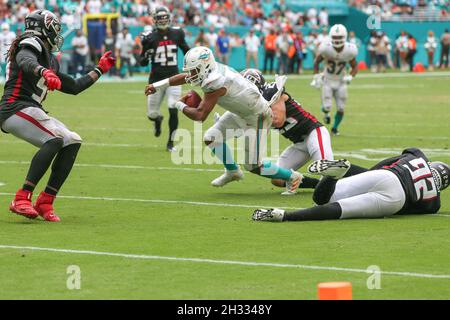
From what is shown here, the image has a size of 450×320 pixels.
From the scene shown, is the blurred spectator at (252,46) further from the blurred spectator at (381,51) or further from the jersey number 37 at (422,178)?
the jersey number 37 at (422,178)

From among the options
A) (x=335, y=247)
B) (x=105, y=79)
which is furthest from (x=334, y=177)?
(x=105, y=79)

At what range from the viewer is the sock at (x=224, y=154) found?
451 inches

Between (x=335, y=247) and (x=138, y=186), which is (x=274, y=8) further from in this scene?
(x=335, y=247)

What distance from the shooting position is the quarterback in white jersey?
10562 mm

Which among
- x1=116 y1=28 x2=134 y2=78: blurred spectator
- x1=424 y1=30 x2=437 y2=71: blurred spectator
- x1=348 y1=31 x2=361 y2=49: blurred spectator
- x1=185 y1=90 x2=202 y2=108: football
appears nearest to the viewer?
x1=185 y1=90 x2=202 y2=108: football

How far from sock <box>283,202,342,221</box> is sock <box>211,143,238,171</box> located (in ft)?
7.39

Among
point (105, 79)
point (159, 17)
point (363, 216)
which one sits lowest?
point (105, 79)

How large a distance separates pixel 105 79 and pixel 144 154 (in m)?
22.5

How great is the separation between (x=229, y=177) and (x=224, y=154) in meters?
0.34

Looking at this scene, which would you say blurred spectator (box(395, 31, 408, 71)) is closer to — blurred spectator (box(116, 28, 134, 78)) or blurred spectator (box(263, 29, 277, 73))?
blurred spectator (box(263, 29, 277, 73))

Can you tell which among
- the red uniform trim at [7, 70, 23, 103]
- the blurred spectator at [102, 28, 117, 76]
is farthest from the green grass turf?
the blurred spectator at [102, 28, 117, 76]

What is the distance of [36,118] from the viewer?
9.45 metres

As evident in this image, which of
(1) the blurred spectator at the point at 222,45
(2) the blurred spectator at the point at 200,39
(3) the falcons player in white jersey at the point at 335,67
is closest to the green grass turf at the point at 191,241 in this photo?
(3) the falcons player in white jersey at the point at 335,67

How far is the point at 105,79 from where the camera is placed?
37.8 meters
